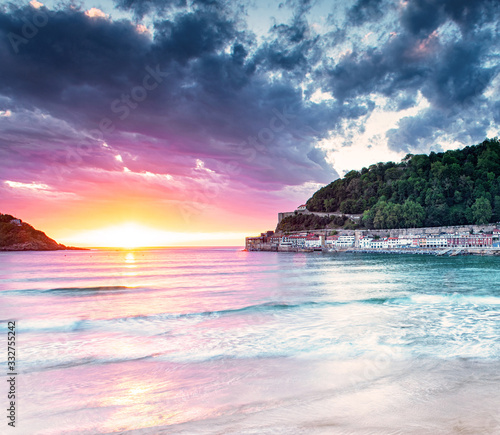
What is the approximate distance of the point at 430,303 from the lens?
11.8m

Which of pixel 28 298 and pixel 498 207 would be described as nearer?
pixel 28 298

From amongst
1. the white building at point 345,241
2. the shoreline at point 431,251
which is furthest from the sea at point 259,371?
the white building at point 345,241

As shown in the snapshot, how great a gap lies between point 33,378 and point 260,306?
7.77 metres

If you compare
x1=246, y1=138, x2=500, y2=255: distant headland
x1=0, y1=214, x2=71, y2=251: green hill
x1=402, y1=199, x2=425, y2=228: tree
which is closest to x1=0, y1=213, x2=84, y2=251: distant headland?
x1=0, y1=214, x2=71, y2=251: green hill

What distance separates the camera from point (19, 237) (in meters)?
130

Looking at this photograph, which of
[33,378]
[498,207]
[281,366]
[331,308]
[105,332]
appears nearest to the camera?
[33,378]

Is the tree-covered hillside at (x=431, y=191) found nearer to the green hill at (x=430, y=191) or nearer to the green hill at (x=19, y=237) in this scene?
the green hill at (x=430, y=191)

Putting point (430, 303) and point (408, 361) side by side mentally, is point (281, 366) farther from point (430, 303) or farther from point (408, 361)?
point (430, 303)

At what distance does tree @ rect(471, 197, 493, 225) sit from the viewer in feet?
238

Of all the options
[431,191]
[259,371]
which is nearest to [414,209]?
[431,191]

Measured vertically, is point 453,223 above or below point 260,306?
above

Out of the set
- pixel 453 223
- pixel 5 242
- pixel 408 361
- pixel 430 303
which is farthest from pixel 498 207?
pixel 5 242

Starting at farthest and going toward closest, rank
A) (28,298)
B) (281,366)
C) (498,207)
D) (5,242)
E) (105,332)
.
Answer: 1. (5,242)
2. (498,207)
3. (28,298)
4. (105,332)
5. (281,366)

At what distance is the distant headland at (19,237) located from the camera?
126 metres
